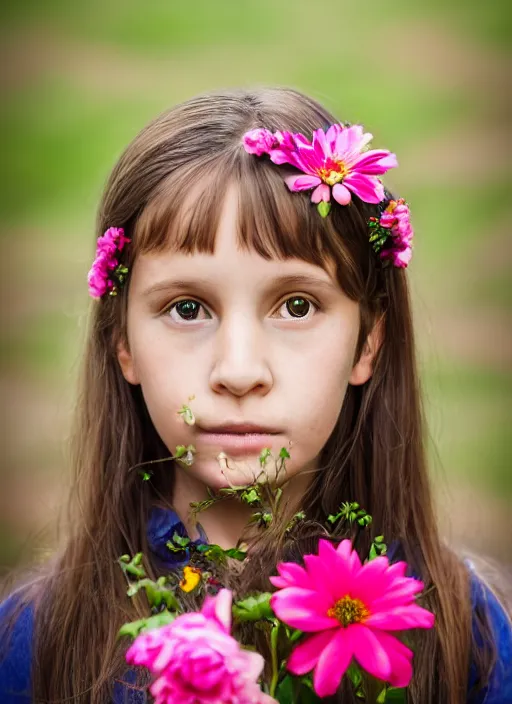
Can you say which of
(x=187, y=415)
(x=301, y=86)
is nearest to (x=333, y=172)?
(x=187, y=415)

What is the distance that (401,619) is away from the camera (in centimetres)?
97

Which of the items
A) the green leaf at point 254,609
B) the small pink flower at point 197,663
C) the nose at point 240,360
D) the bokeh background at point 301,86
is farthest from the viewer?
the bokeh background at point 301,86

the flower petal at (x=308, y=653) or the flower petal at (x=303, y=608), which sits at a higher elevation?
the flower petal at (x=303, y=608)

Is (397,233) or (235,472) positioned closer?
(235,472)

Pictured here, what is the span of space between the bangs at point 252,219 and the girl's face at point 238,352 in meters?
0.01

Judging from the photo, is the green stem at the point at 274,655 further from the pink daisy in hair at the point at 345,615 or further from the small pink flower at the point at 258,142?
the small pink flower at the point at 258,142

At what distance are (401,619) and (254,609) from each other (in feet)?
0.46

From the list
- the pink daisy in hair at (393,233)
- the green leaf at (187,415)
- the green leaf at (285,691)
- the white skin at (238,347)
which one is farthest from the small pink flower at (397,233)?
the green leaf at (285,691)

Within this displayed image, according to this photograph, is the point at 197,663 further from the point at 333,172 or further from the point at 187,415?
the point at 333,172

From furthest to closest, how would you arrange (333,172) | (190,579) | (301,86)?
(301,86) → (333,172) → (190,579)

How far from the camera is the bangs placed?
127 centimetres

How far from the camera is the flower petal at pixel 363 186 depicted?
1327mm

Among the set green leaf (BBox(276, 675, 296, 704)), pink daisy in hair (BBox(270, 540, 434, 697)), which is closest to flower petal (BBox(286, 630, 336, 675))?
pink daisy in hair (BBox(270, 540, 434, 697))

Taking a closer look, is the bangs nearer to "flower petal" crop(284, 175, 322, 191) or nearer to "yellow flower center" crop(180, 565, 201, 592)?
"flower petal" crop(284, 175, 322, 191)
